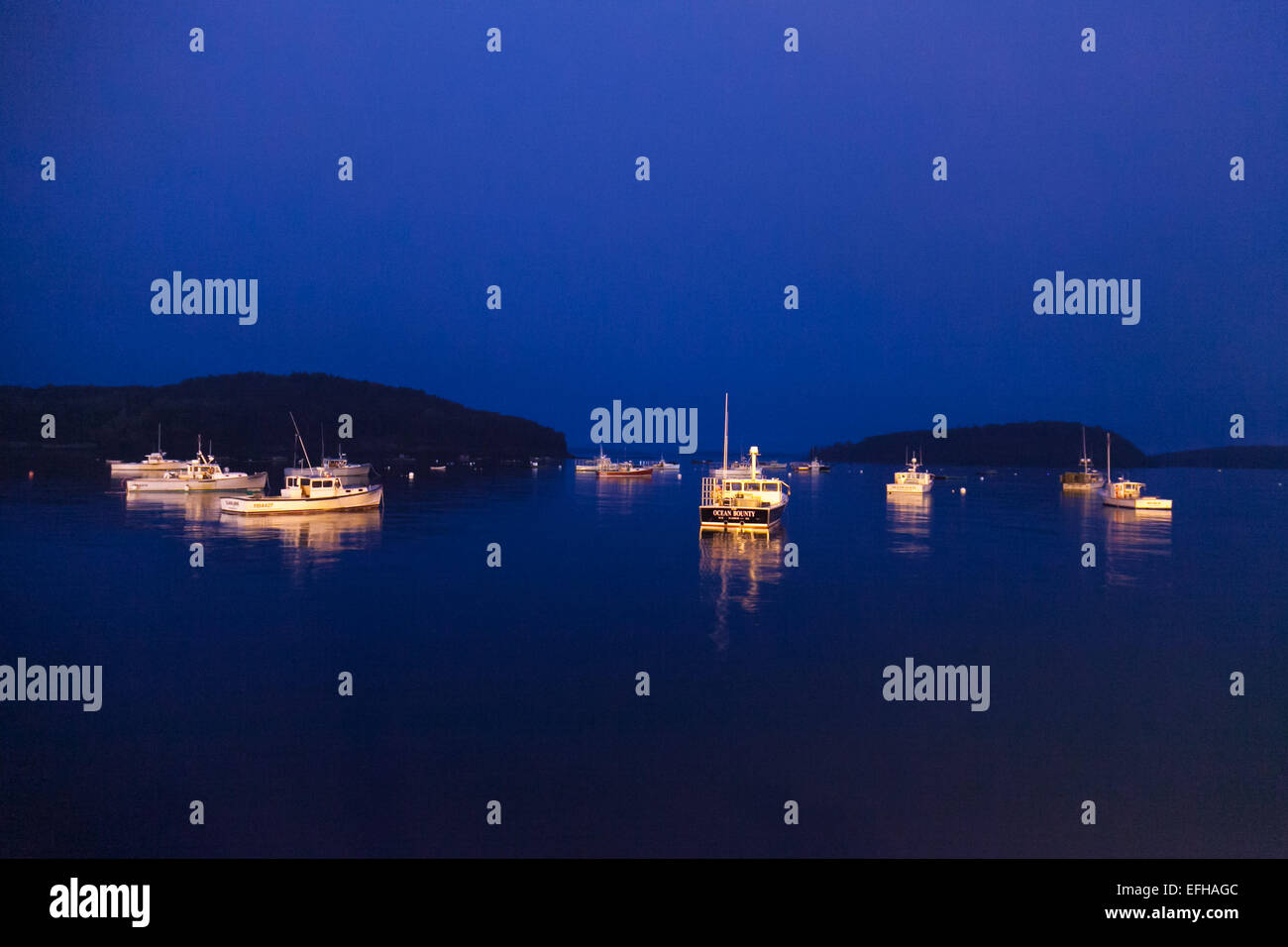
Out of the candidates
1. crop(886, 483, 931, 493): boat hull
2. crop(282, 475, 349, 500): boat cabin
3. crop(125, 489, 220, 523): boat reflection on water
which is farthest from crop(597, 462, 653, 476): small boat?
crop(282, 475, 349, 500): boat cabin

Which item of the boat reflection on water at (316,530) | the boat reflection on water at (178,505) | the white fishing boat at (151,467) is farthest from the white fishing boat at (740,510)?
the white fishing boat at (151,467)

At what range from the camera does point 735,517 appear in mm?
57625

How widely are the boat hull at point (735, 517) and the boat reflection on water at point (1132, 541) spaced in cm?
2009

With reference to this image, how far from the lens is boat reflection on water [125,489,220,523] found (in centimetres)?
6569

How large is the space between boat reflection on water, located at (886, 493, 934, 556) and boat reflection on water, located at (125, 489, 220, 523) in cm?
4761

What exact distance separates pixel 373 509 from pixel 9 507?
26811 mm

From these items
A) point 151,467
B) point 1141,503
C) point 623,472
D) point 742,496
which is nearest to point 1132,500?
point 1141,503

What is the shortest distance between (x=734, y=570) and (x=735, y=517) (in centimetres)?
1637

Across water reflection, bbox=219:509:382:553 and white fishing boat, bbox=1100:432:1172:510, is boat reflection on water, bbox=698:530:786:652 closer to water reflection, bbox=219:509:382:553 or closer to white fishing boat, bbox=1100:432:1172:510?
water reflection, bbox=219:509:382:553

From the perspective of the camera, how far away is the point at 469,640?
25.9 meters

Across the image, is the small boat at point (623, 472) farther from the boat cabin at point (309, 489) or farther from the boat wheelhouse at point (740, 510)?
the boat wheelhouse at point (740, 510)

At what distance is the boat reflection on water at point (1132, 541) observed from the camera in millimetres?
42719

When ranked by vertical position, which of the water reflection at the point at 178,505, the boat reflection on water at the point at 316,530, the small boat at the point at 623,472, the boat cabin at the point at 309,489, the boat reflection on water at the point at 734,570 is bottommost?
the boat reflection on water at the point at 734,570
